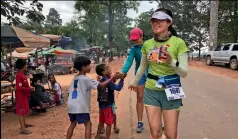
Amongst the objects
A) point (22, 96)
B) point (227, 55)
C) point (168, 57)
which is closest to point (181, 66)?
point (168, 57)

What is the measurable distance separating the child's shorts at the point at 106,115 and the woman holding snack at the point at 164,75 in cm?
143

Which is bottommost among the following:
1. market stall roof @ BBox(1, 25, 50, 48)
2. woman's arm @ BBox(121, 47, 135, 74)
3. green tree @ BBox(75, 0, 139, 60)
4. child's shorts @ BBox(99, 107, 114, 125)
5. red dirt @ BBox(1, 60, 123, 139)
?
red dirt @ BBox(1, 60, 123, 139)

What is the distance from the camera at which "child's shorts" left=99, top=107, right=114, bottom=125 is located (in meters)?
4.97

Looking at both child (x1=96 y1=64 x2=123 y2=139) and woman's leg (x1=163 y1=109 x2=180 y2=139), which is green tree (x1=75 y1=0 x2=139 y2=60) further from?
woman's leg (x1=163 y1=109 x2=180 y2=139)

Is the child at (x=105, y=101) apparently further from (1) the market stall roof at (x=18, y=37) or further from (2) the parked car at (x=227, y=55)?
(2) the parked car at (x=227, y=55)

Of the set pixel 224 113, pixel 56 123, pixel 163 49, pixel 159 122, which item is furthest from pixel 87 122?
pixel 224 113

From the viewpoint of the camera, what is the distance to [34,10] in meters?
8.60

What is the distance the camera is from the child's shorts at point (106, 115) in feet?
16.3

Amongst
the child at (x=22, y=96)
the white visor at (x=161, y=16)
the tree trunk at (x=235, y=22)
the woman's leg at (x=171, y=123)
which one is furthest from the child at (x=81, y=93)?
the tree trunk at (x=235, y=22)

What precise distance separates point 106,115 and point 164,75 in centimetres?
179

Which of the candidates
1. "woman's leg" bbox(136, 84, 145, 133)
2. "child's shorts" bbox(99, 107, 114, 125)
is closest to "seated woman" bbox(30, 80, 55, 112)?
"woman's leg" bbox(136, 84, 145, 133)

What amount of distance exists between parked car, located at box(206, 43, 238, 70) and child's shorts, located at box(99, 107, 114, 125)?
1580 centimetres

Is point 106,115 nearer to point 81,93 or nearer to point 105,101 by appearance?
point 105,101

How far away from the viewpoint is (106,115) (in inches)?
196
